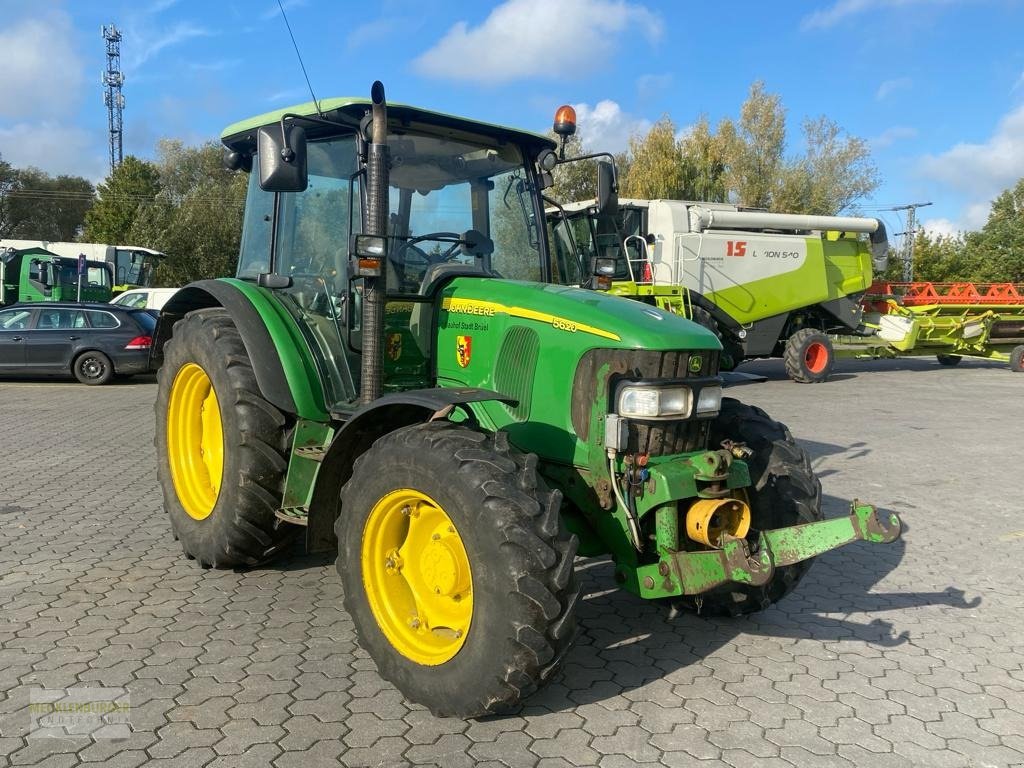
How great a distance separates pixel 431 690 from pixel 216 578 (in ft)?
6.74

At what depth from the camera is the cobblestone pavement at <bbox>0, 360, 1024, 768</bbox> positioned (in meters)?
2.92

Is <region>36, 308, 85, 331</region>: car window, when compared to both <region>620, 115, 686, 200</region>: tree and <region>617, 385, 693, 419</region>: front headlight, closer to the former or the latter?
<region>617, 385, 693, 419</region>: front headlight

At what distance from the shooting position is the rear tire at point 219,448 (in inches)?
166

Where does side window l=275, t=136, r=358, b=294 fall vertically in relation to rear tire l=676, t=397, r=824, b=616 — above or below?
above

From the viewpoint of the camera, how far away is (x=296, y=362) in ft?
13.7

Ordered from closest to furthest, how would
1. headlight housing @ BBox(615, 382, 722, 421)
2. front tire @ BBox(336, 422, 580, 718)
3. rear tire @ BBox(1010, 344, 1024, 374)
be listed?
front tire @ BBox(336, 422, 580, 718)
headlight housing @ BBox(615, 382, 722, 421)
rear tire @ BBox(1010, 344, 1024, 374)

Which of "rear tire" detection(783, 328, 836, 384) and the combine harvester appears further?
"rear tire" detection(783, 328, 836, 384)

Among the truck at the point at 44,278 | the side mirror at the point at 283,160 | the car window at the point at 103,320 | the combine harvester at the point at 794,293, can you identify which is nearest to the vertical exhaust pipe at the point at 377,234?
the side mirror at the point at 283,160

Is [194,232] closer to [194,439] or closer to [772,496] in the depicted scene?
[194,439]

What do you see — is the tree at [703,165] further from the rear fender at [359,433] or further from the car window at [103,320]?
the rear fender at [359,433]

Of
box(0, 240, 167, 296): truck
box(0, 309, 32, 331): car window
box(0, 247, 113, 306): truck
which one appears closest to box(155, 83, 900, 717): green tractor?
box(0, 309, 32, 331): car window

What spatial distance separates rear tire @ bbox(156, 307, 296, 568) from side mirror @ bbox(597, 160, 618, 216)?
2045mm

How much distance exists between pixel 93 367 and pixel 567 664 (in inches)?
509

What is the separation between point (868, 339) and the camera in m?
17.3
